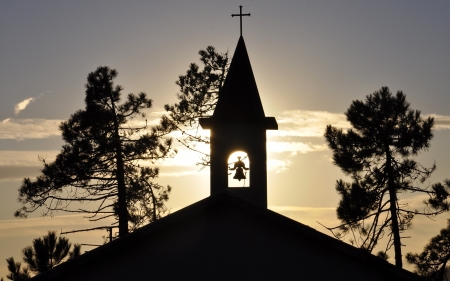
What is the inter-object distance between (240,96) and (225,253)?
491cm

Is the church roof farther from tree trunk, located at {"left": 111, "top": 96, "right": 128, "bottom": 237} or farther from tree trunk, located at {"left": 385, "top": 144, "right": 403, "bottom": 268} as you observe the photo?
tree trunk, located at {"left": 111, "top": 96, "right": 128, "bottom": 237}

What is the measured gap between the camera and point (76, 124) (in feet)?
87.2

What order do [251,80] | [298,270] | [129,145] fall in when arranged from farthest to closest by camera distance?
[129,145], [251,80], [298,270]

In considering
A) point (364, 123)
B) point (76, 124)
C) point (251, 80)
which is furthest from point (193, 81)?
point (251, 80)

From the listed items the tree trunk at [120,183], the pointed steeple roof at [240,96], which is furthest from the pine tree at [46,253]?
the pointed steeple roof at [240,96]

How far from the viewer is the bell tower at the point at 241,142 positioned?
1548 centimetres

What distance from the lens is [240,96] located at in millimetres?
16750

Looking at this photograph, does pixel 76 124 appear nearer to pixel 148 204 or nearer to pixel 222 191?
pixel 148 204

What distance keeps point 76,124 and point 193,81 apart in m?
5.04

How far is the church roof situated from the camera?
12.6 metres

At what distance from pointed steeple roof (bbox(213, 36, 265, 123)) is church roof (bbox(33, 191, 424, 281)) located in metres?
3.46

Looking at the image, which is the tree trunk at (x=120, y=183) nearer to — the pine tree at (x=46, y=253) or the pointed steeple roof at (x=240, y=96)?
the pine tree at (x=46, y=253)

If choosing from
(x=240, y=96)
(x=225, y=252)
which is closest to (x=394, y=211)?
(x=240, y=96)

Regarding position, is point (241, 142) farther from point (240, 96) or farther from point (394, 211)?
point (394, 211)
